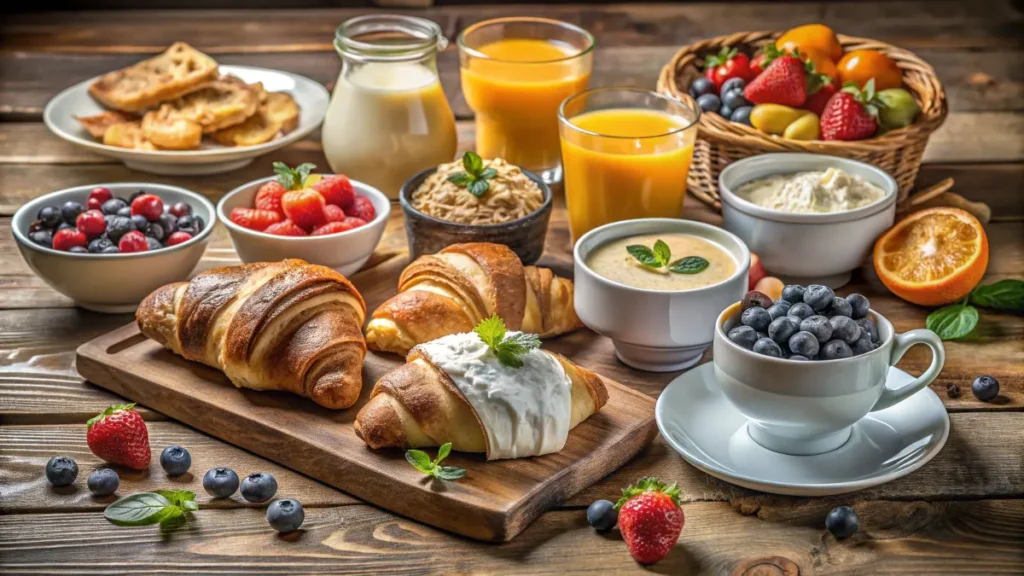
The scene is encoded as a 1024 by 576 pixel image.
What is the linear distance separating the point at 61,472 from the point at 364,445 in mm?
541

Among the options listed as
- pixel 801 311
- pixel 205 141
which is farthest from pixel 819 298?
pixel 205 141

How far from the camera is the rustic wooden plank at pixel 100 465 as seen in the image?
6.75 ft

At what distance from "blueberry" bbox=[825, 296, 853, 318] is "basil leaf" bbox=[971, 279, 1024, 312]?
0.82 m

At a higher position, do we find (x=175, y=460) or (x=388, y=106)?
(x=388, y=106)

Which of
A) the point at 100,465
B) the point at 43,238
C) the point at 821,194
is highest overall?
the point at 43,238

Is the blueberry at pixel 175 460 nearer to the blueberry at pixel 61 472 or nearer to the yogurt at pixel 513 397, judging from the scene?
the blueberry at pixel 61 472

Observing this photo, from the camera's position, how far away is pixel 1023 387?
242 centimetres

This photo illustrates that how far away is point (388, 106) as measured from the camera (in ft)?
10.4

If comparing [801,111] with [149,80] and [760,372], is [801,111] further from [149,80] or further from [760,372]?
[149,80]

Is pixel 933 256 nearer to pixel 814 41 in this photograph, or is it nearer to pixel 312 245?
pixel 814 41

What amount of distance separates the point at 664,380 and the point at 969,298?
2.74 ft

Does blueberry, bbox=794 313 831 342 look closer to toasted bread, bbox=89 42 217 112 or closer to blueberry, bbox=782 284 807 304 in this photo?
blueberry, bbox=782 284 807 304

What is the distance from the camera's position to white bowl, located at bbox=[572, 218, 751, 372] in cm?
236

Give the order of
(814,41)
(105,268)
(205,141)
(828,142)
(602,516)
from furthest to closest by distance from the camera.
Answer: (205,141)
(814,41)
(828,142)
(105,268)
(602,516)
